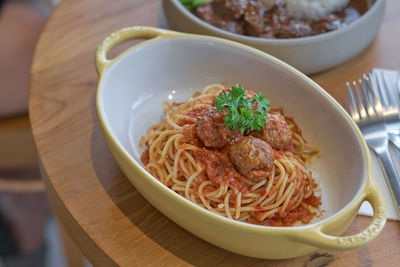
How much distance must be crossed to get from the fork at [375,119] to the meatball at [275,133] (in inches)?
11.2

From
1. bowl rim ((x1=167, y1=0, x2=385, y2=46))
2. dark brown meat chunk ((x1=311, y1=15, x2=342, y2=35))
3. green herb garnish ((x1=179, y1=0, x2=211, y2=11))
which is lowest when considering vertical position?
dark brown meat chunk ((x1=311, y1=15, x2=342, y2=35))

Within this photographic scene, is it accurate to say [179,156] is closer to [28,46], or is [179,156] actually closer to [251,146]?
[251,146]

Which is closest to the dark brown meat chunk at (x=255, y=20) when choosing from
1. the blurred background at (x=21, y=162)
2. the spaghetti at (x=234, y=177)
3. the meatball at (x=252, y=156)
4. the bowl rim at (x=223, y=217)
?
the bowl rim at (x=223, y=217)

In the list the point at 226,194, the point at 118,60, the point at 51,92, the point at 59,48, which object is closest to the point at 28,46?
the point at 59,48

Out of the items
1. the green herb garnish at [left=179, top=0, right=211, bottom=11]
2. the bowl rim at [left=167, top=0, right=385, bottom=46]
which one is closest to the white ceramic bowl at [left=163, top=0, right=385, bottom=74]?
the bowl rim at [left=167, top=0, right=385, bottom=46]

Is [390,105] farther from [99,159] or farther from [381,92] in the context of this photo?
[99,159]

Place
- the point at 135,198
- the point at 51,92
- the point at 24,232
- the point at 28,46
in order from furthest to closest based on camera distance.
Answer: the point at 24,232 → the point at 28,46 → the point at 51,92 → the point at 135,198

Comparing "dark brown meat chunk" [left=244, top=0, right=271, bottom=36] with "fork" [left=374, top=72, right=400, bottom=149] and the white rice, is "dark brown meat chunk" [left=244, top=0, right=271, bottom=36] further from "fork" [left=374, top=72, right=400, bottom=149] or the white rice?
"fork" [left=374, top=72, right=400, bottom=149]

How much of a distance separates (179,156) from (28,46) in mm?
1371

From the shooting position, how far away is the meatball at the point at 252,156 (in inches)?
42.7

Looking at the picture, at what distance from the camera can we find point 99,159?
1295mm

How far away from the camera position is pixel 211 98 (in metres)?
1.33

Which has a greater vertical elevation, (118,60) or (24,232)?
(118,60)

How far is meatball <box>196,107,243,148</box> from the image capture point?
1.13 metres
